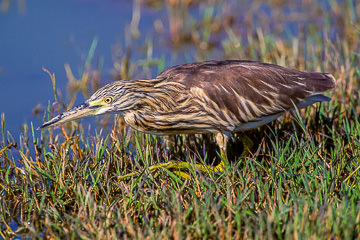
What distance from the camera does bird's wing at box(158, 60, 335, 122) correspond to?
15.6 ft

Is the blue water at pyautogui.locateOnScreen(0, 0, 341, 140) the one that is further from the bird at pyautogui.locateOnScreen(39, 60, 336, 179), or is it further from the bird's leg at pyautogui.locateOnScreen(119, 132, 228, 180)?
the bird's leg at pyautogui.locateOnScreen(119, 132, 228, 180)

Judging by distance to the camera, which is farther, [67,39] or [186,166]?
[67,39]

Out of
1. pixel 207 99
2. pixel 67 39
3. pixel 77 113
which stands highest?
pixel 67 39

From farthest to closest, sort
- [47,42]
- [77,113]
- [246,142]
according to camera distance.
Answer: [47,42] < [246,142] < [77,113]

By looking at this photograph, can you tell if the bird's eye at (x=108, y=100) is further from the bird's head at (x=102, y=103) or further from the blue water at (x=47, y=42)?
the blue water at (x=47, y=42)

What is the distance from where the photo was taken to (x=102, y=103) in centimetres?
450

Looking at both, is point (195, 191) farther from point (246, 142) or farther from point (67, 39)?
point (67, 39)

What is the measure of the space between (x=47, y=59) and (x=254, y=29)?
2.77 meters

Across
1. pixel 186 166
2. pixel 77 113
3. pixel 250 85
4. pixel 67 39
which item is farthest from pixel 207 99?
pixel 67 39

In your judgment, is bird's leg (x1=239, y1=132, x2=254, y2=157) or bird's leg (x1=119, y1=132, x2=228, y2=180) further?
bird's leg (x1=239, y1=132, x2=254, y2=157)

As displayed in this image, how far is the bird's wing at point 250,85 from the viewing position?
187 inches

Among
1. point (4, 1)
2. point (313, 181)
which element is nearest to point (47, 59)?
point (4, 1)

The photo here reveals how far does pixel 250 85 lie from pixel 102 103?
1.13 metres

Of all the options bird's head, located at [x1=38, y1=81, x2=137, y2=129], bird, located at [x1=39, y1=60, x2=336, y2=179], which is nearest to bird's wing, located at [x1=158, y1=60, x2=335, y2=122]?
bird, located at [x1=39, y1=60, x2=336, y2=179]
